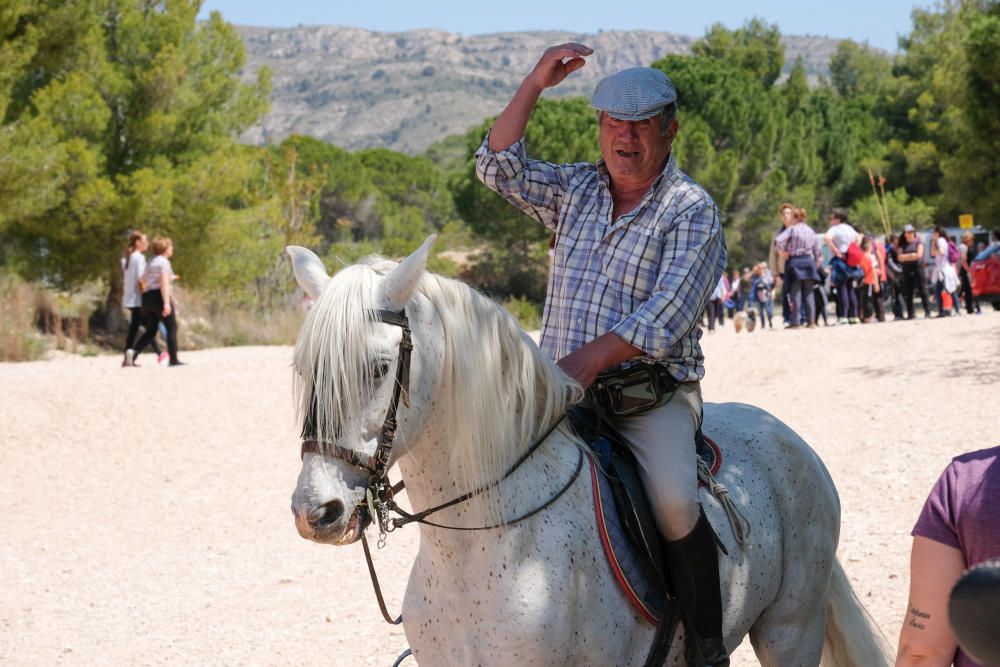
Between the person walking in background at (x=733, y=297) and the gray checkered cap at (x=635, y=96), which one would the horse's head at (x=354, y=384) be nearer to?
the gray checkered cap at (x=635, y=96)

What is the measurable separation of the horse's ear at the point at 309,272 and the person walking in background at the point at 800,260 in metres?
14.6

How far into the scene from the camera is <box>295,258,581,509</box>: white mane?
2.98m

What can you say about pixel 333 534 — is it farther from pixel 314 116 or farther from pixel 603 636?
pixel 314 116

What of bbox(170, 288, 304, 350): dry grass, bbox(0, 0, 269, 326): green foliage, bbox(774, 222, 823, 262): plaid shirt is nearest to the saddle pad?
bbox(774, 222, 823, 262): plaid shirt

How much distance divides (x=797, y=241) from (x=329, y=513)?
1559 cm

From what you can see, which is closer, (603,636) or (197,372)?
(603,636)

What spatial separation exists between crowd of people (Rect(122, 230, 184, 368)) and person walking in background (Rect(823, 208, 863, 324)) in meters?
10.3

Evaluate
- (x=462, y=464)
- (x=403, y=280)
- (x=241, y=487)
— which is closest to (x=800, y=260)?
(x=241, y=487)

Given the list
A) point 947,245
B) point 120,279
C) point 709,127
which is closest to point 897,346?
point 947,245

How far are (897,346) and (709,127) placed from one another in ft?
100

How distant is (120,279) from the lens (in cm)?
2398

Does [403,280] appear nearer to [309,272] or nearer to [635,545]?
[309,272]

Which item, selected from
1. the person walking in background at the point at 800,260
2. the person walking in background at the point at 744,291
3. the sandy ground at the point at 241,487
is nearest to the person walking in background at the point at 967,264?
the person walking in background at the point at 800,260

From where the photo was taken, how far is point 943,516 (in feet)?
7.00
